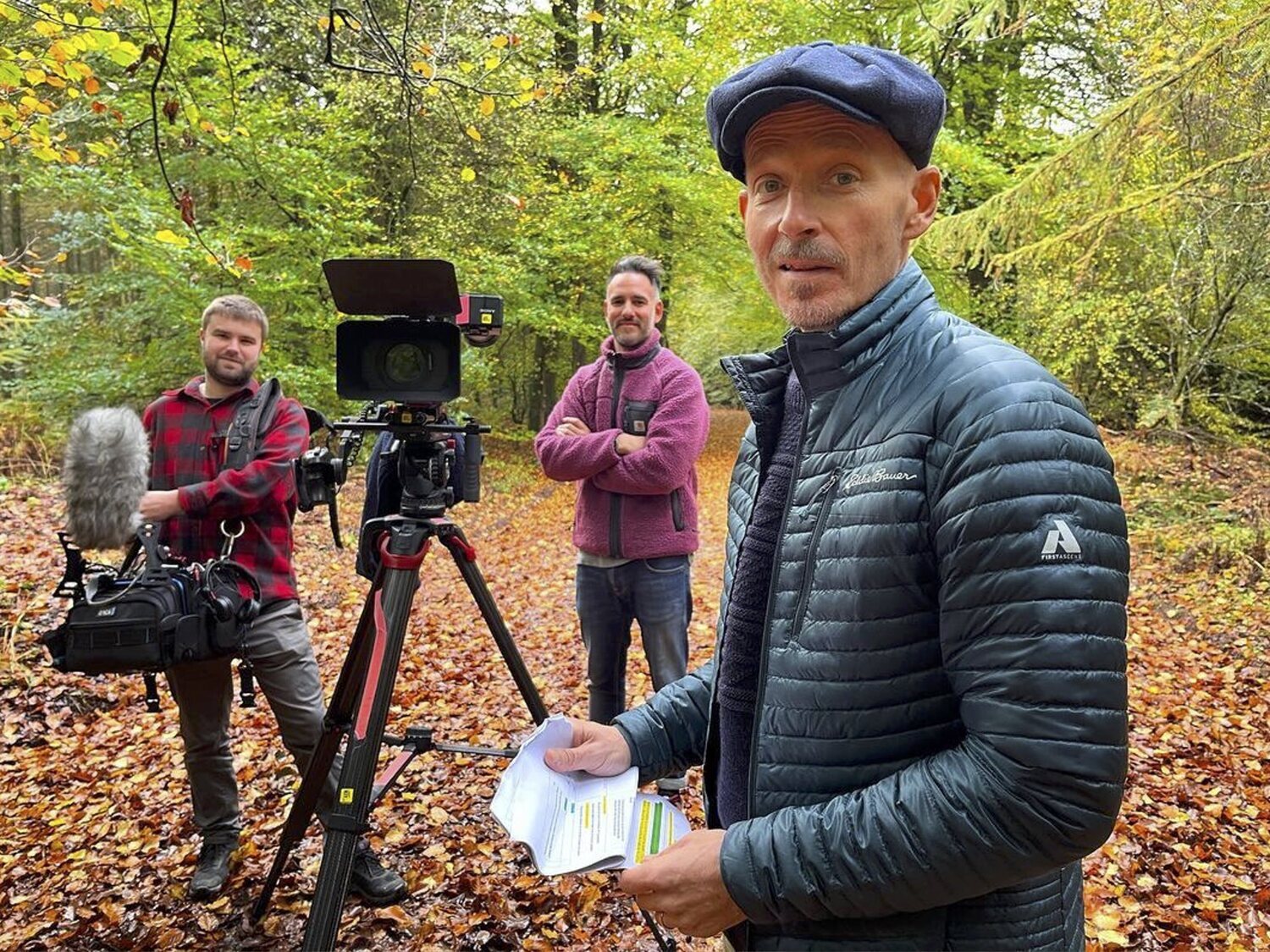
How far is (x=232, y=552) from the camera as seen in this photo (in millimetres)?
3000

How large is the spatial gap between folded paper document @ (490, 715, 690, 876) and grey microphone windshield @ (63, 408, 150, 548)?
1855 mm

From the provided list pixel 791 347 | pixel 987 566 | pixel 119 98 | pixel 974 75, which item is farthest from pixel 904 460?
pixel 974 75

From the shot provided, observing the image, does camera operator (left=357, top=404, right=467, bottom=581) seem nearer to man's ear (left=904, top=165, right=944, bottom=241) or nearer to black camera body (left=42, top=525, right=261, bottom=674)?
black camera body (left=42, top=525, right=261, bottom=674)

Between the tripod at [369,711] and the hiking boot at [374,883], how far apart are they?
1.03 feet

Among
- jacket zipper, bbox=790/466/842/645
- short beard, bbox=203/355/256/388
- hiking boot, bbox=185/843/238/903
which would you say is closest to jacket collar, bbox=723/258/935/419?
jacket zipper, bbox=790/466/842/645

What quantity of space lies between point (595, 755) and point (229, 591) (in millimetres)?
1900

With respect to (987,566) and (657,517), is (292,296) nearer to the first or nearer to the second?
(657,517)

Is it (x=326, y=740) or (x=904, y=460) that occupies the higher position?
(x=904, y=460)

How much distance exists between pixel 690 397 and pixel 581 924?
2.11 meters

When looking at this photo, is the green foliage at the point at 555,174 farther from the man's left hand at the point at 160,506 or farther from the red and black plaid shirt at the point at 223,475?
the man's left hand at the point at 160,506

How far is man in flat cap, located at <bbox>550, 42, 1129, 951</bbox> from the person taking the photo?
86cm

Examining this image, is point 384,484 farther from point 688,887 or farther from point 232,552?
point 688,887

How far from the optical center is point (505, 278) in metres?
11.3

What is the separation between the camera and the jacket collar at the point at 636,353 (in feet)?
11.5
